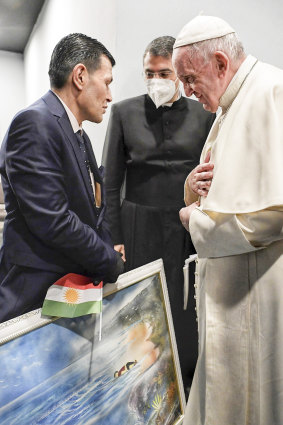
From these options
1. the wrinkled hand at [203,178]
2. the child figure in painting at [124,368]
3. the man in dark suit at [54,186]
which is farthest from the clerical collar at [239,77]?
the child figure in painting at [124,368]

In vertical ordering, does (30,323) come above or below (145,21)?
below

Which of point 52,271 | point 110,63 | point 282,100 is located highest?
point 110,63

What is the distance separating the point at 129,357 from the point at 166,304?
1.16 ft

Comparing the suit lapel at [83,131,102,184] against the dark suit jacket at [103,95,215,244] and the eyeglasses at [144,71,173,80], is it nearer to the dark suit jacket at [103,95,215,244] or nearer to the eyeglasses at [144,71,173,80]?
the dark suit jacket at [103,95,215,244]

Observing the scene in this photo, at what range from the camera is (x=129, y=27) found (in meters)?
2.11

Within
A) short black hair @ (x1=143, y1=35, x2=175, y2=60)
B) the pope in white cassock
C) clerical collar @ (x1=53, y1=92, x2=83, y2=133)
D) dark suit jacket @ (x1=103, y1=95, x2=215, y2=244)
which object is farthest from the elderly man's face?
dark suit jacket @ (x1=103, y1=95, x2=215, y2=244)

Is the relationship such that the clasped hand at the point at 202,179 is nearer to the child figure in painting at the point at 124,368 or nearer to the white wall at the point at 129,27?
the child figure in painting at the point at 124,368

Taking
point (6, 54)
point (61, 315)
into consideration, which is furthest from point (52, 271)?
point (6, 54)

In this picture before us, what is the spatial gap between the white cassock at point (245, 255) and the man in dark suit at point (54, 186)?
1.39 feet

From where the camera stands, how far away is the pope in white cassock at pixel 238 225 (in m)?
1.17

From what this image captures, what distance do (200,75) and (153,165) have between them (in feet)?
2.42

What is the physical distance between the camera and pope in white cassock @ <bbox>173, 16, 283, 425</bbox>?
1.17m

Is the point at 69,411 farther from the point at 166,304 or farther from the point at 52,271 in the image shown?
the point at 166,304

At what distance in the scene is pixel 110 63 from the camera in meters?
1.46
